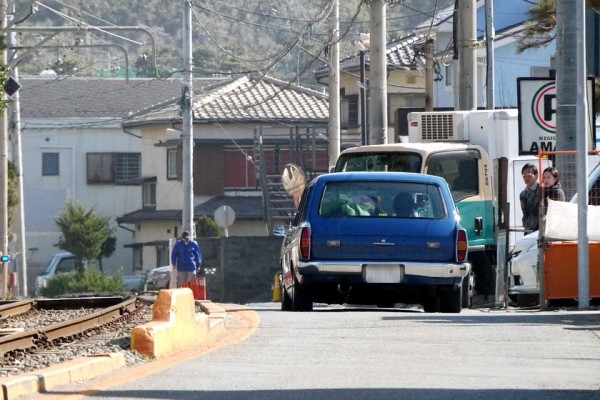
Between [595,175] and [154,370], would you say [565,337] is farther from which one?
[595,175]

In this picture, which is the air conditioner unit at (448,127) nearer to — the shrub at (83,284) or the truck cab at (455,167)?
the truck cab at (455,167)

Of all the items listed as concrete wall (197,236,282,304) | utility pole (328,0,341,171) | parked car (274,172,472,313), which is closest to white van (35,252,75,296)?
concrete wall (197,236,282,304)

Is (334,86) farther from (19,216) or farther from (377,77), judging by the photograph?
(19,216)

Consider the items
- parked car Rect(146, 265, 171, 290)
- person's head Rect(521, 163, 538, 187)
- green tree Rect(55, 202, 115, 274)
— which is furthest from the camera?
green tree Rect(55, 202, 115, 274)

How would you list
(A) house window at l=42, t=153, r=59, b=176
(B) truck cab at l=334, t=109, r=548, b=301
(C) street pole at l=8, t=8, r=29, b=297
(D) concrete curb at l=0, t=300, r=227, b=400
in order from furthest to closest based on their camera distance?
(A) house window at l=42, t=153, r=59, b=176, (C) street pole at l=8, t=8, r=29, b=297, (B) truck cab at l=334, t=109, r=548, b=301, (D) concrete curb at l=0, t=300, r=227, b=400

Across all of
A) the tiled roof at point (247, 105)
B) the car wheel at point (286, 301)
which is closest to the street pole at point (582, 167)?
the car wheel at point (286, 301)

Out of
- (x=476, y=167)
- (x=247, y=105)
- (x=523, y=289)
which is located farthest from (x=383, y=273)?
(x=247, y=105)

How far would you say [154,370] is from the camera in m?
9.88

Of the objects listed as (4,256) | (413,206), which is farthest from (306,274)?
(4,256)

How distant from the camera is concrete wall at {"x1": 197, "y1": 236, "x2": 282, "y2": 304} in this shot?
38.0 meters

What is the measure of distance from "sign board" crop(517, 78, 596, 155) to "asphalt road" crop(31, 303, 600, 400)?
4.25 m

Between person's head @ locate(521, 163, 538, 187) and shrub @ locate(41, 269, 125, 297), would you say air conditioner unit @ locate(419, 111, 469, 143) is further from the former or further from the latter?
shrub @ locate(41, 269, 125, 297)

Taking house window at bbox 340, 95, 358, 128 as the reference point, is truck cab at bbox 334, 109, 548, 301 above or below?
below

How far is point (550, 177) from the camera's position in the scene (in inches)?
688
